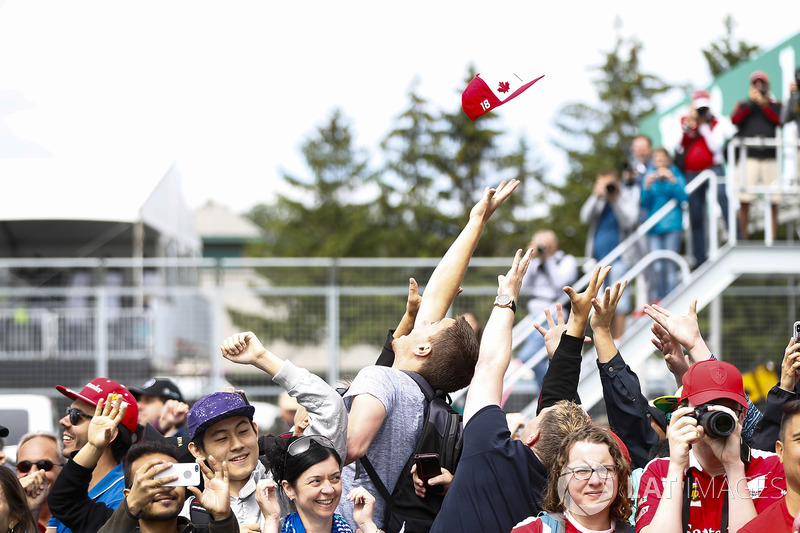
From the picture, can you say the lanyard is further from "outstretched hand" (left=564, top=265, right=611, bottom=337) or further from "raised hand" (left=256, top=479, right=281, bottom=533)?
"raised hand" (left=256, top=479, right=281, bottom=533)

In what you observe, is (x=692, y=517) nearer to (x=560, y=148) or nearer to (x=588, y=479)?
(x=588, y=479)

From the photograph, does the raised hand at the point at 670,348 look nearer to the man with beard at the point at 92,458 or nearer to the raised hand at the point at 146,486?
the raised hand at the point at 146,486

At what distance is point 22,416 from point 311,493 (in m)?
4.95

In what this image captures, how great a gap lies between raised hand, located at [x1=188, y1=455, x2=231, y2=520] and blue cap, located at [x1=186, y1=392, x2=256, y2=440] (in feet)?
1.00

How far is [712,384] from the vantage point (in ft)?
10.9

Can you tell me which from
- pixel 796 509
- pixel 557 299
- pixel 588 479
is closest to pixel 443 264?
pixel 588 479

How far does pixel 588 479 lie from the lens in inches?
126

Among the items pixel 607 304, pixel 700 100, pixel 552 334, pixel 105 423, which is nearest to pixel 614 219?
pixel 700 100

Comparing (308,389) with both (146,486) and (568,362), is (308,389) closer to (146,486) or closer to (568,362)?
(146,486)

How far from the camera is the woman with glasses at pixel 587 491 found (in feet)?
10.5

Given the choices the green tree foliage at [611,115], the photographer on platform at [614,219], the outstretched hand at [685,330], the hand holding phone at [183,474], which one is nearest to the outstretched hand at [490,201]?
the outstretched hand at [685,330]

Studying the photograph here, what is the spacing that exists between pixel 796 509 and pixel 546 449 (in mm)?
870

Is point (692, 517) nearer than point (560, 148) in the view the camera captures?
Yes

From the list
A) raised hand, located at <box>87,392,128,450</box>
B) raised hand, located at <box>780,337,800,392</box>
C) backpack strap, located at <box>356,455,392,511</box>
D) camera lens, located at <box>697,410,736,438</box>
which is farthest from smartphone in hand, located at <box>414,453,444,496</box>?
raised hand, located at <box>780,337,800,392</box>
